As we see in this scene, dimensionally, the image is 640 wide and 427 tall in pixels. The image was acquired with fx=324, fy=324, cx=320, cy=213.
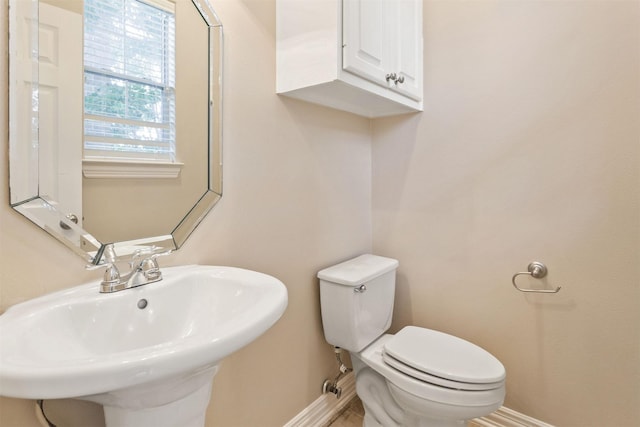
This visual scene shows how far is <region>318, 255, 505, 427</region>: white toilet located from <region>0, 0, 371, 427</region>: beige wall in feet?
0.48

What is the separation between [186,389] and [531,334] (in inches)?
54.2

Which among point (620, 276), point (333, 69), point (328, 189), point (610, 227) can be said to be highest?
point (333, 69)

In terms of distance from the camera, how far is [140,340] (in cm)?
78

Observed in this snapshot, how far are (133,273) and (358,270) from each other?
900 millimetres

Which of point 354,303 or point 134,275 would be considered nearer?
point 134,275

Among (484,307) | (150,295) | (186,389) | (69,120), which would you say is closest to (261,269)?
(150,295)

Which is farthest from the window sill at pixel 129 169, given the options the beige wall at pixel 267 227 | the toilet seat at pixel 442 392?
the toilet seat at pixel 442 392

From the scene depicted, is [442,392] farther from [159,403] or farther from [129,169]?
[129,169]

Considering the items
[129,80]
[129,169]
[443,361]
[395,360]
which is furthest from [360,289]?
[129,80]

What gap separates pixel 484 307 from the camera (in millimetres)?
1482

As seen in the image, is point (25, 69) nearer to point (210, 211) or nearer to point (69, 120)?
point (69, 120)

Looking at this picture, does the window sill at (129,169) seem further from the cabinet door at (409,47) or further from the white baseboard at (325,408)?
the white baseboard at (325,408)

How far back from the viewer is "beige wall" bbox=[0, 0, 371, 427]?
102cm

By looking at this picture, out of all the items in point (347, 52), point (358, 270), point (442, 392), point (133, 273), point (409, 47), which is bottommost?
point (442, 392)
